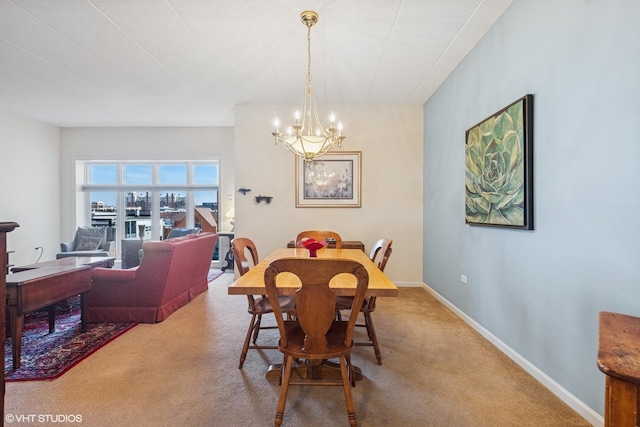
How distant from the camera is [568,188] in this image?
6.18ft

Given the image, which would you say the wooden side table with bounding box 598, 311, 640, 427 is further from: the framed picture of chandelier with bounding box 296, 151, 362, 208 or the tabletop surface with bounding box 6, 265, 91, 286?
the framed picture of chandelier with bounding box 296, 151, 362, 208

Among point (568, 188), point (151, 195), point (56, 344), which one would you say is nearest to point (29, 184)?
point (151, 195)

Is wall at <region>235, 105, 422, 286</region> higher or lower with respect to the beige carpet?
higher

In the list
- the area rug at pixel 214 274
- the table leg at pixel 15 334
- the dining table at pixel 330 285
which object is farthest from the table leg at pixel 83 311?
the area rug at pixel 214 274

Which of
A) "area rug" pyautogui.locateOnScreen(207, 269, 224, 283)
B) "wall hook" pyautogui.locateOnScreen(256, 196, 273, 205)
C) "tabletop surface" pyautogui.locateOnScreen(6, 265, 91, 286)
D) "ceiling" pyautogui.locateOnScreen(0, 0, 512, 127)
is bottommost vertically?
"area rug" pyautogui.locateOnScreen(207, 269, 224, 283)

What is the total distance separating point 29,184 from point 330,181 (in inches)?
211

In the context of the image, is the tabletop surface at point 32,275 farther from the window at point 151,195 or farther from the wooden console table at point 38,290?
the window at point 151,195

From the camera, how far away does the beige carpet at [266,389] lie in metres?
1.76

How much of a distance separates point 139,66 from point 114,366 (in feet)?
10.2

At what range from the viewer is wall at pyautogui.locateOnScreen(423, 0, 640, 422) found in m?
1.53

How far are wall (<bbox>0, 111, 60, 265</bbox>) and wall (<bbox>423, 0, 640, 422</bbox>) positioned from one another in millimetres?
6905

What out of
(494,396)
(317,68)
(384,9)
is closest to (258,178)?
(317,68)

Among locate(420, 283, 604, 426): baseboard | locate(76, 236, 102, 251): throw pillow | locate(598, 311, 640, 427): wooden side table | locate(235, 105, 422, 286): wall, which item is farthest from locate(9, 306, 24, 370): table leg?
locate(76, 236, 102, 251): throw pillow

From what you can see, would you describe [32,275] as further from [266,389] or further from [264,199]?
[264,199]
